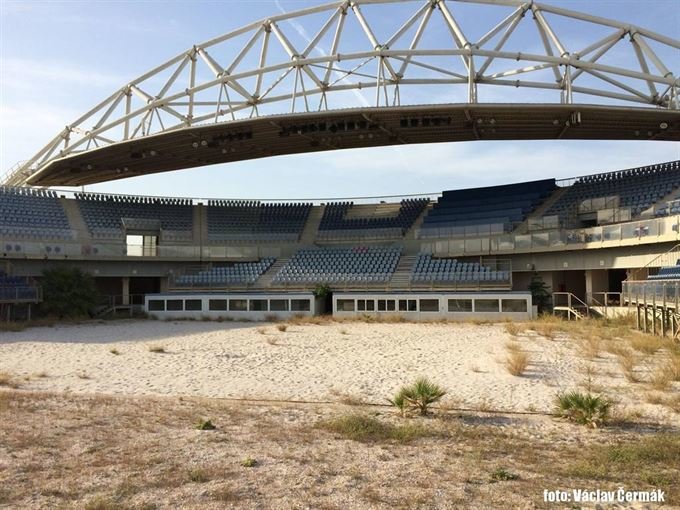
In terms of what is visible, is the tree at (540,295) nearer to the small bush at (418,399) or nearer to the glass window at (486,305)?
the glass window at (486,305)

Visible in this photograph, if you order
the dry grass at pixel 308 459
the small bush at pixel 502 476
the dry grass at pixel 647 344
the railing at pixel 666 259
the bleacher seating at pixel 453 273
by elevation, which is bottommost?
the dry grass at pixel 308 459

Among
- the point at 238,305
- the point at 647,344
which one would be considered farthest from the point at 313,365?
the point at 238,305

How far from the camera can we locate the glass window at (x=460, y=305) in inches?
1158

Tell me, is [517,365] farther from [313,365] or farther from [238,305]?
[238,305]

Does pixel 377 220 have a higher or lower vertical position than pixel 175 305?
higher

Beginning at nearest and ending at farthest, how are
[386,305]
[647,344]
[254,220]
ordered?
[647,344]
[386,305]
[254,220]

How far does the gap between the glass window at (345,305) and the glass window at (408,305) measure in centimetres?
320

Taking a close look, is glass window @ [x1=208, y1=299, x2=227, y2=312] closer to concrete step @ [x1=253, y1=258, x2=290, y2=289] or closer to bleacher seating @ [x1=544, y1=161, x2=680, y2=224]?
concrete step @ [x1=253, y1=258, x2=290, y2=289]

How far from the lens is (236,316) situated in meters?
32.4

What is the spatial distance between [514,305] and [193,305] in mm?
20867

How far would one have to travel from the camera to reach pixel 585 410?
9.43m

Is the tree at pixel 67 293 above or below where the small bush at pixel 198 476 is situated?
above

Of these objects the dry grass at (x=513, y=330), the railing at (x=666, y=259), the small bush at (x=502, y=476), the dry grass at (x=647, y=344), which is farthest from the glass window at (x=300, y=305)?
the small bush at (x=502, y=476)

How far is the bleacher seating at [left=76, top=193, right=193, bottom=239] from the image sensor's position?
134 feet
